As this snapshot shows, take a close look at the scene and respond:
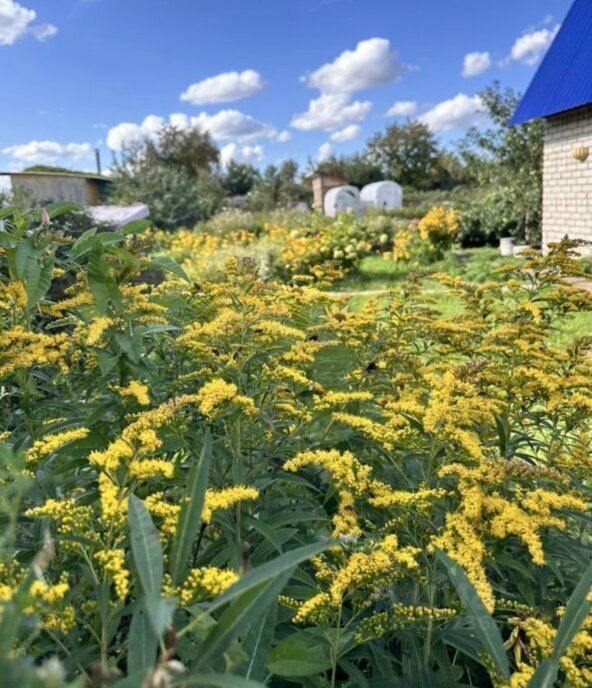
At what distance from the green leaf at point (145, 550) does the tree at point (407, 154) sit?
44.1m

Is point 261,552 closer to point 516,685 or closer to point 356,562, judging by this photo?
point 356,562

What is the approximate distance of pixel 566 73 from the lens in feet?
33.9

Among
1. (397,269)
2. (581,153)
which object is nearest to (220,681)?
(581,153)

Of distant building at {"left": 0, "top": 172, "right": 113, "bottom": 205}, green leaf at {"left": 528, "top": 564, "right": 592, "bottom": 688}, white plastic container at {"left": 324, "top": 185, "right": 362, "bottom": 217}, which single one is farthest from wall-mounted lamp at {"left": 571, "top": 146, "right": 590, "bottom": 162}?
white plastic container at {"left": 324, "top": 185, "right": 362, "bottom": 217}

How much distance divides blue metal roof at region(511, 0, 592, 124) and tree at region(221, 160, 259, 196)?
111 feet

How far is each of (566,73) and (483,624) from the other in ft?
37.6

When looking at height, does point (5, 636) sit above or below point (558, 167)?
below

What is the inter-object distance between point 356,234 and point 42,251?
40.5ft

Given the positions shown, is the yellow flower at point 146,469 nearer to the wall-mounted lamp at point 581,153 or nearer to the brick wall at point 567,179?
the brick wall at point 567,179

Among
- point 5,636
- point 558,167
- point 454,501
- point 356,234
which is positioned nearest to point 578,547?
point 454,501

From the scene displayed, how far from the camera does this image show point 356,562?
1.14m

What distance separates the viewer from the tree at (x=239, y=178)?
4375 cm

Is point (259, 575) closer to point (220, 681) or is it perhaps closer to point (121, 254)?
point (220, 681)

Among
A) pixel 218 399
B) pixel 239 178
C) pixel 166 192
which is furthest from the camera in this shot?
pixel 239 178
